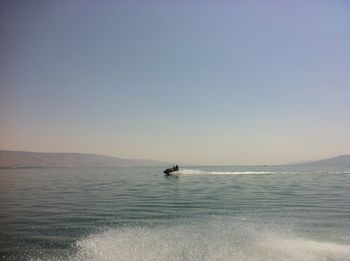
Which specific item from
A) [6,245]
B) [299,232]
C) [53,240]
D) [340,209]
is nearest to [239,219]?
[299,232]

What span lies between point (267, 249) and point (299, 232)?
13.9 feet

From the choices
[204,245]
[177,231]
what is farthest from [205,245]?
[177,231]

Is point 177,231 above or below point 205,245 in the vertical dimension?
above

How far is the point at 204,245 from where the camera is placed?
15.7m

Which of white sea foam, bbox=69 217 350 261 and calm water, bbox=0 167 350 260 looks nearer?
white sea foam, bbox=69 217 350 261

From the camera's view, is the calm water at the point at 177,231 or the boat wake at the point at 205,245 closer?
the boat wake at the point at 205,245

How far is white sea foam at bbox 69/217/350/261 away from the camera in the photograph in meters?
14.1

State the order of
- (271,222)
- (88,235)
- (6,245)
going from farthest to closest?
(271,222) < (88,235) < (6,245)

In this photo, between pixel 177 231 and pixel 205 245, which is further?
pixel 177 231

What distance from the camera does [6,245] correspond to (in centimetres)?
1650

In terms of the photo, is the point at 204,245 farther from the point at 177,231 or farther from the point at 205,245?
the point at 177,231

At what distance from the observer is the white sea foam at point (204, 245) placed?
46.3ft

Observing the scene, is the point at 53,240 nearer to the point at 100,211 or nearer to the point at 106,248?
the point at 106,248

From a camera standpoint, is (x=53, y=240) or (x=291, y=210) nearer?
(x=53, y=240)
